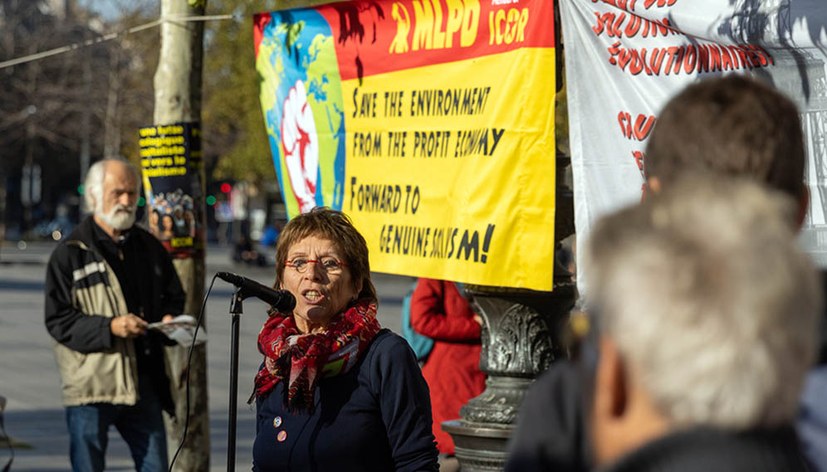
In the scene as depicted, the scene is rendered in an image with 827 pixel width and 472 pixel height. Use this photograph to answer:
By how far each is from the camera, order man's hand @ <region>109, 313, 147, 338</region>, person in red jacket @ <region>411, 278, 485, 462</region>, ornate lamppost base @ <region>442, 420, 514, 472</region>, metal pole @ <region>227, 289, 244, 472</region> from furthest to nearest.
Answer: person in red jacket @ <region>411, 278, 485, 462</region>, man's hand @ <region>109, 313, 147, 338</region>, ornate lamppost base @ <region>442, 420, 514, 472</region>, metal pole @ <region>227, 289, 244, 472</region>

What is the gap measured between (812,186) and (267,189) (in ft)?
187

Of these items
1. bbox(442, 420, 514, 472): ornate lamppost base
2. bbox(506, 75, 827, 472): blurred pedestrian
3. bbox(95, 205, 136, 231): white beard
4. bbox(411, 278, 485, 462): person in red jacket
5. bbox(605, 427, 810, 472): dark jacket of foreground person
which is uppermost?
bbox(506, 75, 827, 472): blurred pedestrian

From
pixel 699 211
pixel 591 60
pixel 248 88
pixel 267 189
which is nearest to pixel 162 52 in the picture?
pixel 591 60

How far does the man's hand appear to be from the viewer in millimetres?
6352

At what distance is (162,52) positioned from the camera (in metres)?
7.46

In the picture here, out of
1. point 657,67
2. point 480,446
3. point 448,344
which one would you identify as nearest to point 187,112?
point 448,344

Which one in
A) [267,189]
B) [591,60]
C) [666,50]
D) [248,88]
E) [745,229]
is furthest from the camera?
[267,189]

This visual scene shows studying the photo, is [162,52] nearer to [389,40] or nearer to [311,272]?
[389,40]

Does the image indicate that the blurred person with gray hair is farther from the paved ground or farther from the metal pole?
the paved ground

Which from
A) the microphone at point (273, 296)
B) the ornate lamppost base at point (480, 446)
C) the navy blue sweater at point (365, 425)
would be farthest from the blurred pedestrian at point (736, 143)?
the ornate lamppost base at point (480, 446)

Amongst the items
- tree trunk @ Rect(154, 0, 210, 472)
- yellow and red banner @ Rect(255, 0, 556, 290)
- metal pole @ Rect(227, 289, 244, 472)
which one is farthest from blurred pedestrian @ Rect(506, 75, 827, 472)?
tree trunk @ Rect(154, 0, 210, 472)

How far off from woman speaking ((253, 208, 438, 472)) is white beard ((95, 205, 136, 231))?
2.70 metres

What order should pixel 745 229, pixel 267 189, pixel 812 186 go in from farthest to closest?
1. pixel 267 189
2. pixel 812 186
3. pixel 745 229

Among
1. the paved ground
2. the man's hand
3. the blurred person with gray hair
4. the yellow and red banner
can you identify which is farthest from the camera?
the paved ground
